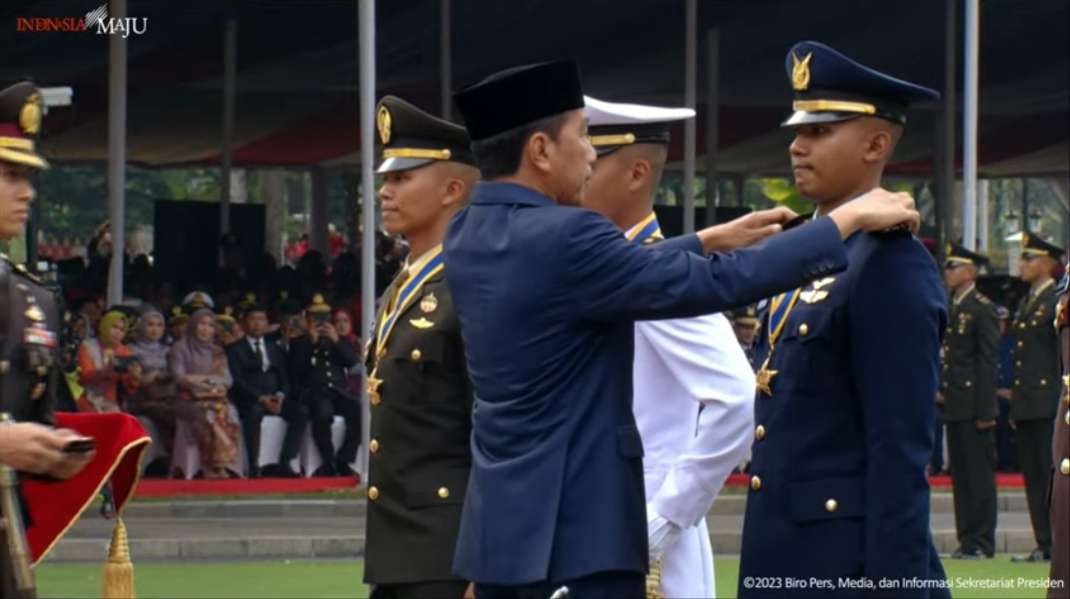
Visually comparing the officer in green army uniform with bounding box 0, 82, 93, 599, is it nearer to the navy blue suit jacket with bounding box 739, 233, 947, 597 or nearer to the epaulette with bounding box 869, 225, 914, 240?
the navy blue suit jacket with bounding box 739, 233, 947, 597

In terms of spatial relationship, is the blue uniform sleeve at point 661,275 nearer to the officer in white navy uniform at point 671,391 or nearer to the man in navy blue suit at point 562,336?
the man in navy blue suit at point 562,336

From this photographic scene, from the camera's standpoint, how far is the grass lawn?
13.5m

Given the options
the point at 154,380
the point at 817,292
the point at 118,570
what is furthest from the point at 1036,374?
the point at 817,292

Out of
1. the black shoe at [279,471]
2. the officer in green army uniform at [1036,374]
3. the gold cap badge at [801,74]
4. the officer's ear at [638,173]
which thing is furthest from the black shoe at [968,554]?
the gold cap badge at [801,74]

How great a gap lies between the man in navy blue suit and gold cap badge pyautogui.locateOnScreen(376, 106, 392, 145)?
2070 mm

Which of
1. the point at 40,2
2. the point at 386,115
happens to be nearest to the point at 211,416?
the point at 40,2

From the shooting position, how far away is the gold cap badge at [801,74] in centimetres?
575

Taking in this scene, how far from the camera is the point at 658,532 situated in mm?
5930

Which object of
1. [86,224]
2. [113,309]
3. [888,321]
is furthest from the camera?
[86,224]

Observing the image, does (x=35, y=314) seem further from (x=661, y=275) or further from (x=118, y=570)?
(x=118, y=570)

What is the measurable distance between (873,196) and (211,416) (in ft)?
46.5

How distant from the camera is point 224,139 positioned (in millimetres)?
27719

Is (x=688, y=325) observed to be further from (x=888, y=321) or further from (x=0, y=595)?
(x=0, y=595)

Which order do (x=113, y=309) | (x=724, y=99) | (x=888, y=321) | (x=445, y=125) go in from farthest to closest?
(x=724, y=99)
(x=113, y=309)
(x=445, y=125)
(x=888, y=321)
